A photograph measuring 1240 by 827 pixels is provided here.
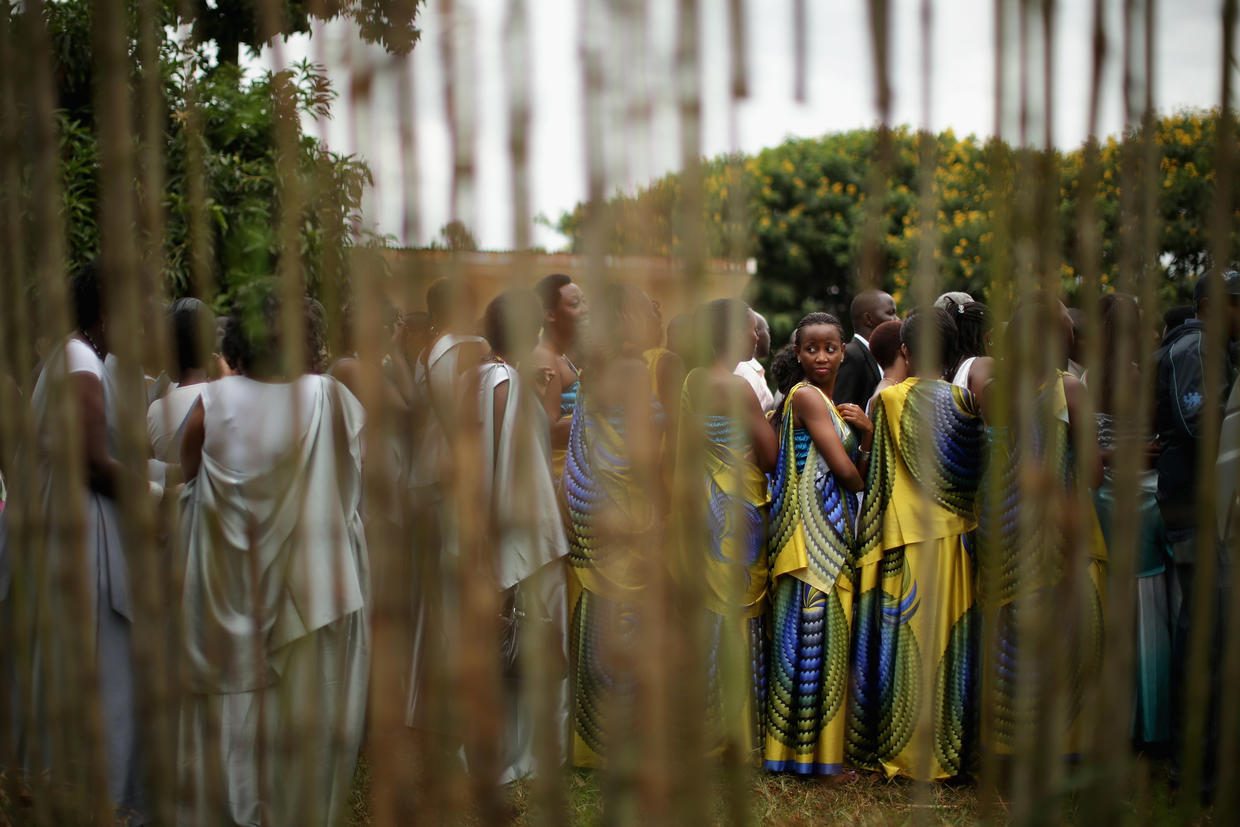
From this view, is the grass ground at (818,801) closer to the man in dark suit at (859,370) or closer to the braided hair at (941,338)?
the braided hair at (941,338)

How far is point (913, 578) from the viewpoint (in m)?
3.42

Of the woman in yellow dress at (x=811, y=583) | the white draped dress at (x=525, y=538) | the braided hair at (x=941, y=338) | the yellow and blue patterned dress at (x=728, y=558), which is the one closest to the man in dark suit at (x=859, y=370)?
the braided hair at (x=941, y=338)

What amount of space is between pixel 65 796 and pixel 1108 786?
1659 mm

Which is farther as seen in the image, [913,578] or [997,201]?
[913,578]

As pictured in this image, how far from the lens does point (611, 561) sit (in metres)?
1.54

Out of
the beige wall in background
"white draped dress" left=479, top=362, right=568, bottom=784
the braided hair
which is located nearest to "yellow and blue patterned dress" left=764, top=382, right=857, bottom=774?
the braided hair

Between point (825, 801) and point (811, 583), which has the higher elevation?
point (811, 583)

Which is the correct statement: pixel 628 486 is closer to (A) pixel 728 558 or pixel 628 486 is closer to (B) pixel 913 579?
(A) pixel 728 558

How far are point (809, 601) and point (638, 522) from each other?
2388mm

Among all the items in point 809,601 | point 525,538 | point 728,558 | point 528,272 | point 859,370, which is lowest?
point 809,601

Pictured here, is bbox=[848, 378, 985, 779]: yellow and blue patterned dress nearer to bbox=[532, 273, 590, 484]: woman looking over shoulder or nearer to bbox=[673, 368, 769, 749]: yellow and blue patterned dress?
bbox=[673, 368, 769, 749]: yellow and blue patterned dress

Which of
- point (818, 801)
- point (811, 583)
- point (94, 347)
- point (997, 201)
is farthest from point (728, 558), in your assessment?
point (94, 347)

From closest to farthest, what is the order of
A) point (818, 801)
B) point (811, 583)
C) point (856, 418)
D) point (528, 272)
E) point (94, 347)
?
point (528, 272) → point (94, 347) → point (818, 801) → point (811, 583) → point (856, 418)

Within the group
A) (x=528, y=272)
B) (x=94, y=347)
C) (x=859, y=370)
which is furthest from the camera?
(x=859, y=370)
